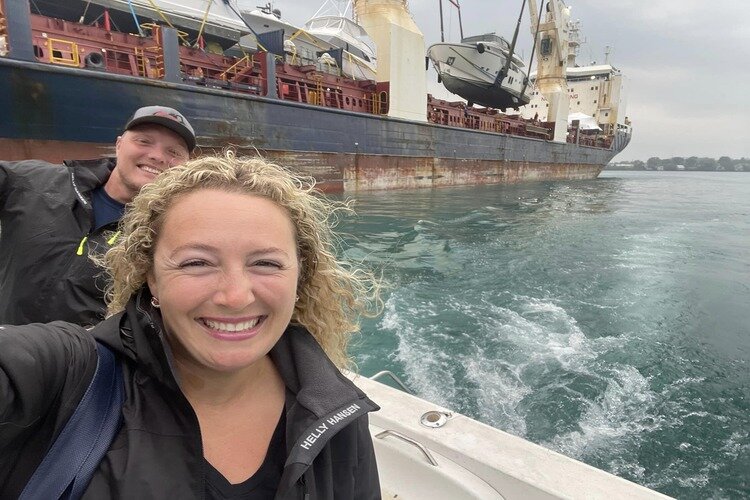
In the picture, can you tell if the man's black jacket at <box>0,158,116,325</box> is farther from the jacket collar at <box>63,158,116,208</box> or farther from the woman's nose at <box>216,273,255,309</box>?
the woman's nose at <box>216,273,255,309</box>

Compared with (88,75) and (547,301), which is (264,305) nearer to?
(547,301)

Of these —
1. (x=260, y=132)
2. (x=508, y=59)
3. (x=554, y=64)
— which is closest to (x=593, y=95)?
(x=554, y=64)

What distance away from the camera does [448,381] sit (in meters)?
3.75

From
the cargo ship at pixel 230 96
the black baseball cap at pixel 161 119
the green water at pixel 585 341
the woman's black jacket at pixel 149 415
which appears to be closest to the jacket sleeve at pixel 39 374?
the woman's black jacket at pixel 149 415

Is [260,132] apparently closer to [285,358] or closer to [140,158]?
[140,158]

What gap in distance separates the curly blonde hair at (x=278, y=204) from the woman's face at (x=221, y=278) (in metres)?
0.04

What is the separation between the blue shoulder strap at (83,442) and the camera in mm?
760

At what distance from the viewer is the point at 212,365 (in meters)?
0.96

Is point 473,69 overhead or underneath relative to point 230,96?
overhead

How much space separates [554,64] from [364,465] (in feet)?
113

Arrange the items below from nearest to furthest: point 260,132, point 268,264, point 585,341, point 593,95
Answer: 1. point 268,264
2. point 585,341
3. point 260,132
4. point 593,95

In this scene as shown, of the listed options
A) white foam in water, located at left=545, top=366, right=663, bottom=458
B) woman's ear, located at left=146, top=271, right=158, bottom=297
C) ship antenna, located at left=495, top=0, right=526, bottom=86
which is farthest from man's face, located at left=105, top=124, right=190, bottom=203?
ship antenna, located at left=495, top=0, right=526, bottom=86

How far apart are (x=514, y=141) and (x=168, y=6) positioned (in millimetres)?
19155

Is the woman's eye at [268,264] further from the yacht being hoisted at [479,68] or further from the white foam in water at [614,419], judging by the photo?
the yacht being hoisted at [479,68]
